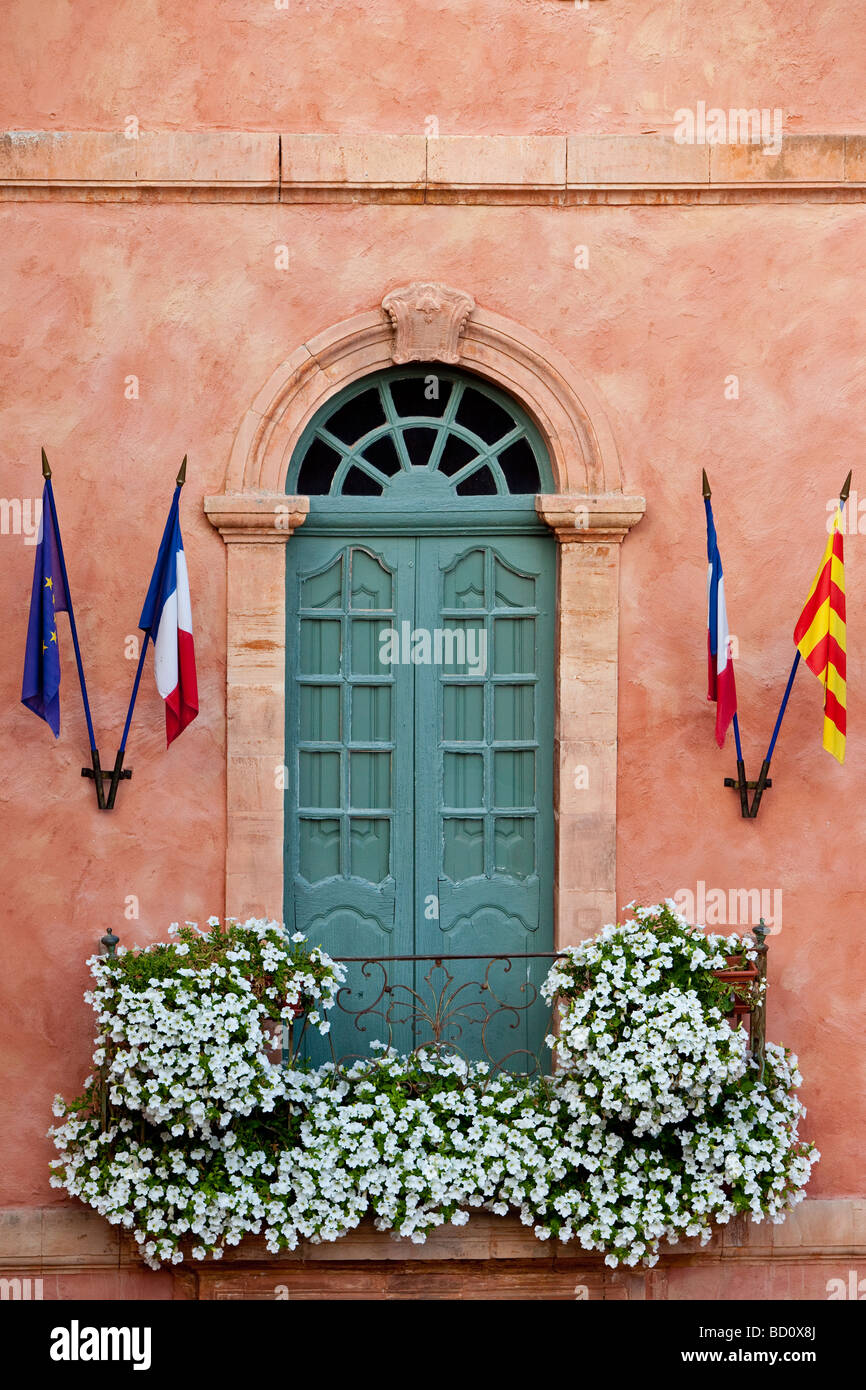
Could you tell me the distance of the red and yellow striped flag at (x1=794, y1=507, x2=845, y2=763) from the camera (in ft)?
22.2

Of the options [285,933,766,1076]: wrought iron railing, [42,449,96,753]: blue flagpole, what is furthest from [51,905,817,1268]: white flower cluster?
[42,449,96,753]: blue flagpole

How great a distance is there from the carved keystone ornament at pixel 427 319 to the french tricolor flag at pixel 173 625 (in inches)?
48.5

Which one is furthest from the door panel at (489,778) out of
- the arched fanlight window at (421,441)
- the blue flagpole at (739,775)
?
the blue flagpole at (739,775)

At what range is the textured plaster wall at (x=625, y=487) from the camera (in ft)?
23.2

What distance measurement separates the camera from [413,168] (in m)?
7.05

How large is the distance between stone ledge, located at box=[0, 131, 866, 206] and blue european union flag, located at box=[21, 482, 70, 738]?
145 centimetres

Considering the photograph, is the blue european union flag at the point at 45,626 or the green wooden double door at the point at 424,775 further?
the green wooden double door at the point at 424,775

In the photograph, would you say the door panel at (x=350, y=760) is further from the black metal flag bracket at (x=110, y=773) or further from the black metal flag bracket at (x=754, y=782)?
the black metal flag bracket at (x=754, y=782)

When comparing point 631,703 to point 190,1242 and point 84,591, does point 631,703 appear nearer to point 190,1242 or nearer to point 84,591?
point 84,591

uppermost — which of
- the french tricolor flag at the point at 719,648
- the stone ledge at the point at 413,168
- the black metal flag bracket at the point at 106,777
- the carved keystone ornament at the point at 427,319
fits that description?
the stone ledge at the point at 413,168

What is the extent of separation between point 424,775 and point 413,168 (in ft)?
8.78

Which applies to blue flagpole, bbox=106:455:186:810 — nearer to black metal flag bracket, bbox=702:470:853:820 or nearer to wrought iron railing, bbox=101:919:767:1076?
wrought iron railing, bbox=101:919:767:1076

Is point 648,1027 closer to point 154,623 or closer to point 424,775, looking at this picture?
point 424,775
